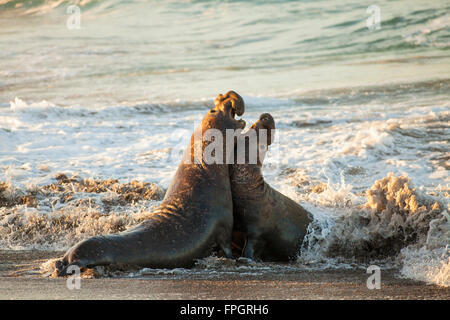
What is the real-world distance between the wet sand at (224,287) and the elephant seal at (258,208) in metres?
0.66

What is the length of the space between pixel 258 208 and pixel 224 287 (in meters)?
1.39

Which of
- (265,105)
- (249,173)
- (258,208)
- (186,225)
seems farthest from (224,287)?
(265,105)

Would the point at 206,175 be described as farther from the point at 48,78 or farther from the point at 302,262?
the point at 48,78

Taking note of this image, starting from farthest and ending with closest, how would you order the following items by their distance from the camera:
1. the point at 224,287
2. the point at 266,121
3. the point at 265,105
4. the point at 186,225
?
1. the point at 265,105
2. the point at 266,121
3. the point at 186,225
4. the point at 224,287

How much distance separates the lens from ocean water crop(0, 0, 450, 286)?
6516 mm

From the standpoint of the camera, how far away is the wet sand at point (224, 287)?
4441mm

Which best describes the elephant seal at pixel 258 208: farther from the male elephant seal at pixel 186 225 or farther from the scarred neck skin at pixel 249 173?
the male elephant seal at pixel 186 225

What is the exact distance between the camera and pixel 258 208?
6086 millimetres

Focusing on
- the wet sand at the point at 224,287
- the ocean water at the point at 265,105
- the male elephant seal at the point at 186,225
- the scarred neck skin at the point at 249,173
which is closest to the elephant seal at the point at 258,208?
the scarred neck skin at the point at 249,173

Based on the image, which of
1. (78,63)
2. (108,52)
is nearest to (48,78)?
(78,63)

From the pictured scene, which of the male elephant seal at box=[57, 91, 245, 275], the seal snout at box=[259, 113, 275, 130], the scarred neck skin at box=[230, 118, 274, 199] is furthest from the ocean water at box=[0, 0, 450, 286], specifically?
the seal snout at box=[259, 113, 275, 130]

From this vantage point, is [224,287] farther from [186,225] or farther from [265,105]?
[265,105]

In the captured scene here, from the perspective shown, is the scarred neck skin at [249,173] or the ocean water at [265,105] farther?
the ocean water at [265,105]
